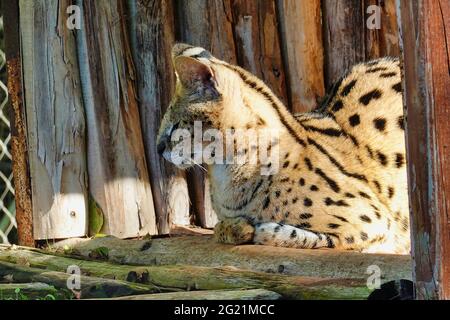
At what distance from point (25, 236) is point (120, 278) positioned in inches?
54.3

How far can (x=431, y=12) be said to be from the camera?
3643 mm

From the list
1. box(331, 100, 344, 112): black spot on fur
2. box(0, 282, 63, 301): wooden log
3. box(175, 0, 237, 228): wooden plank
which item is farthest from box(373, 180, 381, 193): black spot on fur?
box(0, 282, 63, 301): wooden log

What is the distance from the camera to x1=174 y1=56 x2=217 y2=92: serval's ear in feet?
17.1

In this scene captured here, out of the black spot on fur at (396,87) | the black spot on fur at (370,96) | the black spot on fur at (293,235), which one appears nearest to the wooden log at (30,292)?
the black spot on fur at (293,235)

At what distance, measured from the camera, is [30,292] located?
4.59 meters

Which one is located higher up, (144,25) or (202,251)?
(144,25)

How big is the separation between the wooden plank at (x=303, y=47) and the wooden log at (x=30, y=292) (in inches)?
83.7

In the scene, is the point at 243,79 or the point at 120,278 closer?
the point at 120,278

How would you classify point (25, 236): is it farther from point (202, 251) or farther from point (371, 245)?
point (371, 245)

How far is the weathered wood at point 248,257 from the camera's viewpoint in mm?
4500

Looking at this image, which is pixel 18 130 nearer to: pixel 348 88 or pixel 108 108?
pixel 108 108

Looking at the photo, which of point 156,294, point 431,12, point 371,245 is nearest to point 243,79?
point 371,245

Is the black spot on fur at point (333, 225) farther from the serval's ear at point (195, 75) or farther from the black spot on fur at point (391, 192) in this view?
the serval's ear at point (195, 75)

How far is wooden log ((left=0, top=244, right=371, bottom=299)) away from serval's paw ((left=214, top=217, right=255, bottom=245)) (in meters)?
0.50
